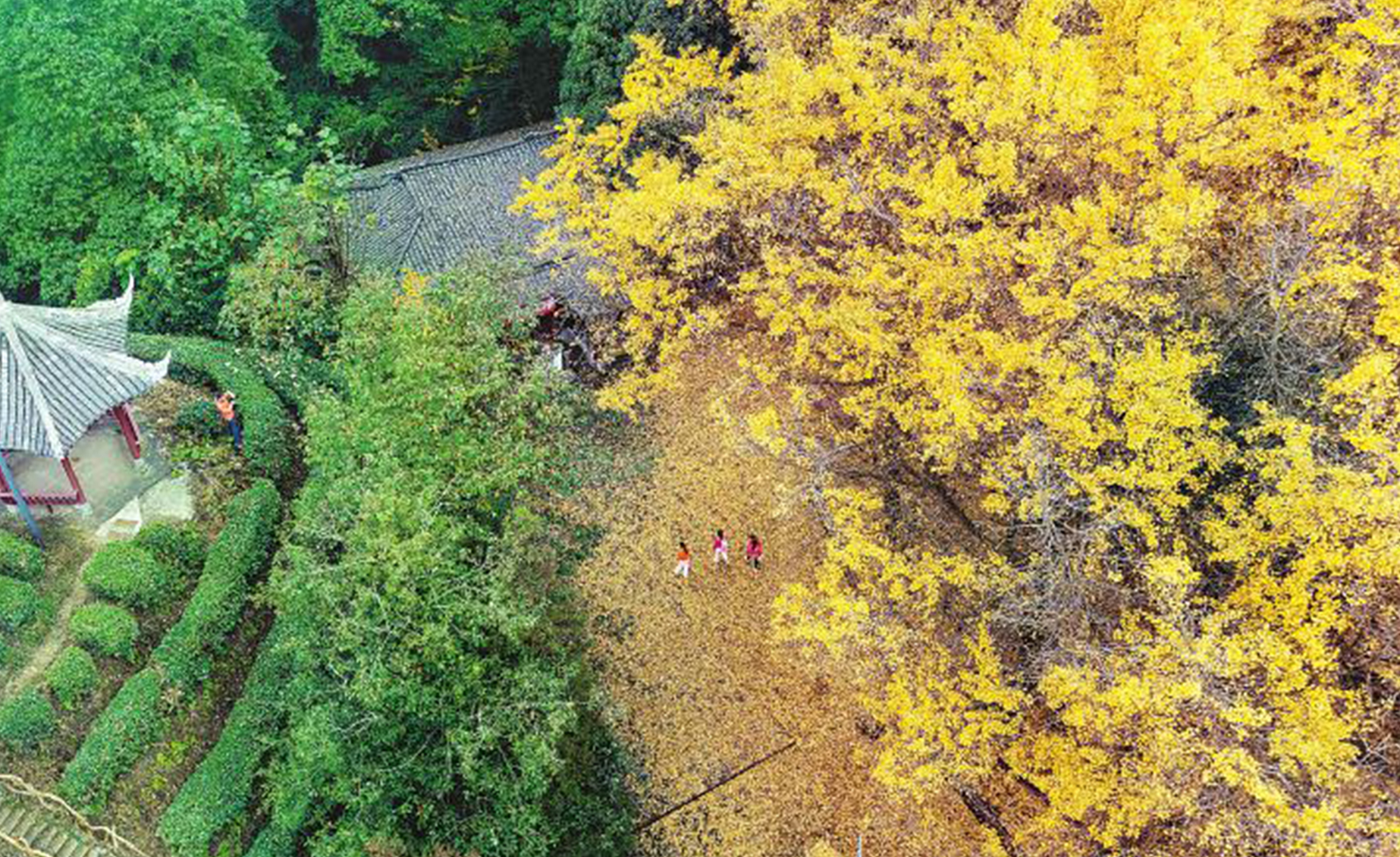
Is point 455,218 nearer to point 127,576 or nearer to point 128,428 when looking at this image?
point 128,428

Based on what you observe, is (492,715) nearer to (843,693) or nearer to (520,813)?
(520,813)

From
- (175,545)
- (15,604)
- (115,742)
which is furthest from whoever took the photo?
(175,545)

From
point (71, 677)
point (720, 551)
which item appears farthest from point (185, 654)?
point (720, 551)

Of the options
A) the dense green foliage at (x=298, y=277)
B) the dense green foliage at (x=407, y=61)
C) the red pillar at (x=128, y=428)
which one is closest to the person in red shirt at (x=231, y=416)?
the red pillar at (x=128, y=428)

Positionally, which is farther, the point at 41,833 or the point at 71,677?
the point at 71,677

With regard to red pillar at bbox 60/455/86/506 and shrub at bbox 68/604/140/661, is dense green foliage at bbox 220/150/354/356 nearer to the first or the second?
red pillar at bbox 60/455/86/506

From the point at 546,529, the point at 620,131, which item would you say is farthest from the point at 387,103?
the point at 546,529

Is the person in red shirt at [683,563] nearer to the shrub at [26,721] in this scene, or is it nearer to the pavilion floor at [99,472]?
the pavilion floor at [99,472]
